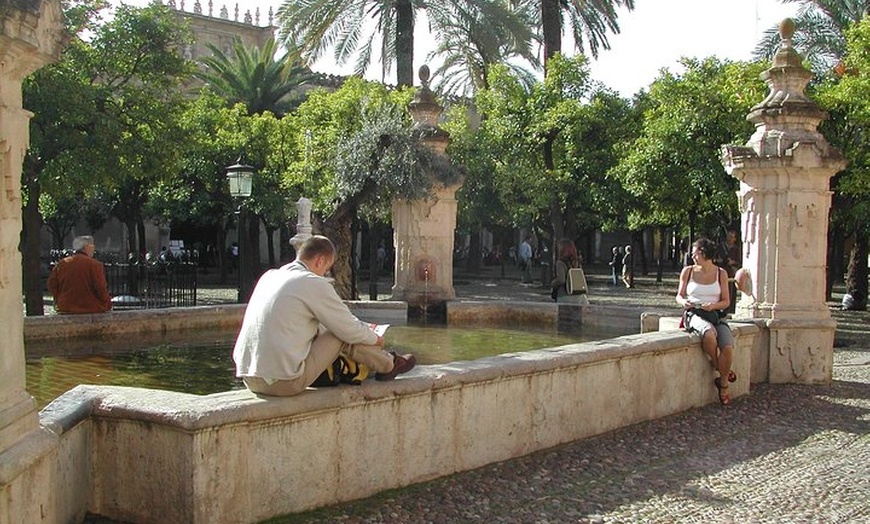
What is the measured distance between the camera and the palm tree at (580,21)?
25.4 meters

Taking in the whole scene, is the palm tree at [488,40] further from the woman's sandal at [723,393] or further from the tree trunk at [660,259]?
the woman's sandal at [723,393]

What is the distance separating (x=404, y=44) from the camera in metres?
23.8

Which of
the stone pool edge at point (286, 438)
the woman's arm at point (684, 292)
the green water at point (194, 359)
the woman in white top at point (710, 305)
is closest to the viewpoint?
the stone pool edge at point (286, 438)

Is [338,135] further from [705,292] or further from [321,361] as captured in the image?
[321,361]

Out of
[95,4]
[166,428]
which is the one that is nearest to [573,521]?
[166,428]

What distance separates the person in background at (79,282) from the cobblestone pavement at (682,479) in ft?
18.0

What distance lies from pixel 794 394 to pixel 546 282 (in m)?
21.6

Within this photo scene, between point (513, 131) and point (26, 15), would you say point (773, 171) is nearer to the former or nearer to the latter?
point (26, 15)

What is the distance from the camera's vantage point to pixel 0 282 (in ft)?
12.1

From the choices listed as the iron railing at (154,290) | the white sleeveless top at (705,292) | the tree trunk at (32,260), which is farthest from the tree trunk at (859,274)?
the tree trunk at (32,260)

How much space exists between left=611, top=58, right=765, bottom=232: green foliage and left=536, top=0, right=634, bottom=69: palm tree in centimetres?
554

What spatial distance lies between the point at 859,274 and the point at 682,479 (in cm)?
1721

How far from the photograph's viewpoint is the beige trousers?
4.97 meters

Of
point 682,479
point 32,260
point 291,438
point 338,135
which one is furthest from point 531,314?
point 291,438
